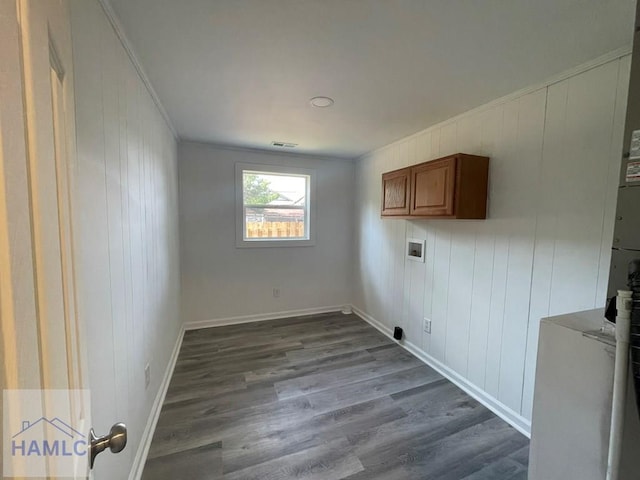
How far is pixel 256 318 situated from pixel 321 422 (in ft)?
6.59

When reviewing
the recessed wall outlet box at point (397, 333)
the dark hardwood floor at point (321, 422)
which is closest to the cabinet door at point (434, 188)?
the recessed wall outlet box at point (397, 333)

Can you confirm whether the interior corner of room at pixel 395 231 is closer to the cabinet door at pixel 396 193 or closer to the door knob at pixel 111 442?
the cabinet door at pixel 396 193

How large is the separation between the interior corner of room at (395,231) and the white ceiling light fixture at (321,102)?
0.18ft

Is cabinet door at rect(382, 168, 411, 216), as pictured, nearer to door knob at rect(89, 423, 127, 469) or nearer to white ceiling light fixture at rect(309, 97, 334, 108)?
white ceiling light fixture at rect(309, 97, 334, 108)

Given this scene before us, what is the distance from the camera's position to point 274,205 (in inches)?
146

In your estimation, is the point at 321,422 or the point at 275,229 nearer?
the point at 321,422

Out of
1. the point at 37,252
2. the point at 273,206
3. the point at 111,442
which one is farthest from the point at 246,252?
the point at 37,252

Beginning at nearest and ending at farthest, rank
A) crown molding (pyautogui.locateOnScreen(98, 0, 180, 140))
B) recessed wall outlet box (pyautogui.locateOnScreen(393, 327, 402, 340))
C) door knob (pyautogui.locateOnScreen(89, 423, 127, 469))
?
door knob (pyautogui.locateOnScreen(89, 423, 127, 469)) → crown molding (pyautogui.locateOnScreen(98, 0, 180, 140)) → recessed wall outlet box (pyautogui.locateOnScreen(393, 327, 402, 340))

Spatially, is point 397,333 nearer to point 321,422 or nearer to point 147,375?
point 321,422

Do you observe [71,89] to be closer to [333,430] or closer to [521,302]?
[333,430]

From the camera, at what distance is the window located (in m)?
3.55

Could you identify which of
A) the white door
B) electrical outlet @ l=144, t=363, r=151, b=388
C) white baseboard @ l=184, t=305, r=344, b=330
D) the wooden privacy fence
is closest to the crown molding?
the white door

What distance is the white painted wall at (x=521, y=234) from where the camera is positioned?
152 centimetres

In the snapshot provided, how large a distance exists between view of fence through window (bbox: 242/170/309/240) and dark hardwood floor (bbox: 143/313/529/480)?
1544mm
